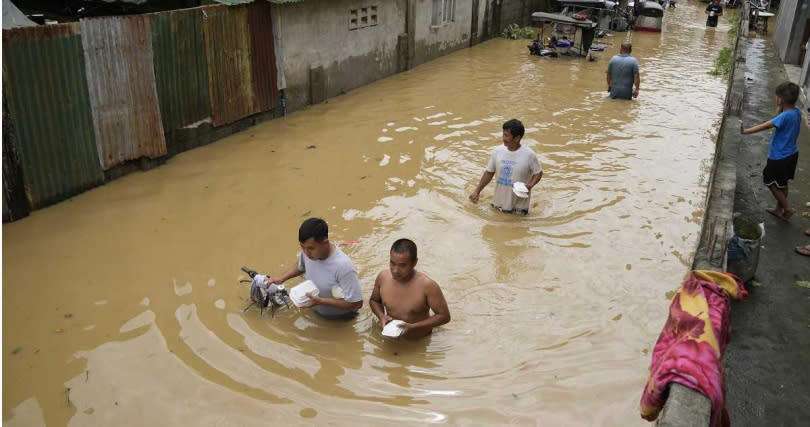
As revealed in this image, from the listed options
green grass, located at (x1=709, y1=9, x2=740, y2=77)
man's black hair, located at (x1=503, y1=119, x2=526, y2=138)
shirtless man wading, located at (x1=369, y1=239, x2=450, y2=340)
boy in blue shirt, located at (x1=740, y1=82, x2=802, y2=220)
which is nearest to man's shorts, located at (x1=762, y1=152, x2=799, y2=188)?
boy in blue shirt, located at (x1=740, y1=82, x2=802, y2=220)

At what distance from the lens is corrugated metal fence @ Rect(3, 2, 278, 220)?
7.61 meters

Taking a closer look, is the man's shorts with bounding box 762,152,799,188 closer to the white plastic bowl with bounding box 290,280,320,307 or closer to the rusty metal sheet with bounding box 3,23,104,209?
the white plastic bowl with bounding box 290,280,320,307

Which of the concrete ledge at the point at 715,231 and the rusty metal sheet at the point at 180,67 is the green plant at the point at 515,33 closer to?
the concrete ledge at the point at 715,231

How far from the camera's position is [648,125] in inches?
502

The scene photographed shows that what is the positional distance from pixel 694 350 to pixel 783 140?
5.28 m

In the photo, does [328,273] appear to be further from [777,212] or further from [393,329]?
[777,212]

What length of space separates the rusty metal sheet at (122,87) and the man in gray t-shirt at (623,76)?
9586 mm

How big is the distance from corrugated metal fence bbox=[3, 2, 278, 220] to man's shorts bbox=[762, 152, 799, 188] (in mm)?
8198

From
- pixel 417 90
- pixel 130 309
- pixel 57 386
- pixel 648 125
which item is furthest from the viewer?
pixel 417 90

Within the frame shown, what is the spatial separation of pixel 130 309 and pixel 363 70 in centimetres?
1014

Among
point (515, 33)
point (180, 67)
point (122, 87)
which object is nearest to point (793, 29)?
point (515, 33)

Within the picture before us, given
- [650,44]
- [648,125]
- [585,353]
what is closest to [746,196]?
[648,125]

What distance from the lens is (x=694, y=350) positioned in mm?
3807

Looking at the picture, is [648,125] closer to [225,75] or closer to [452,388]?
[225,75]
